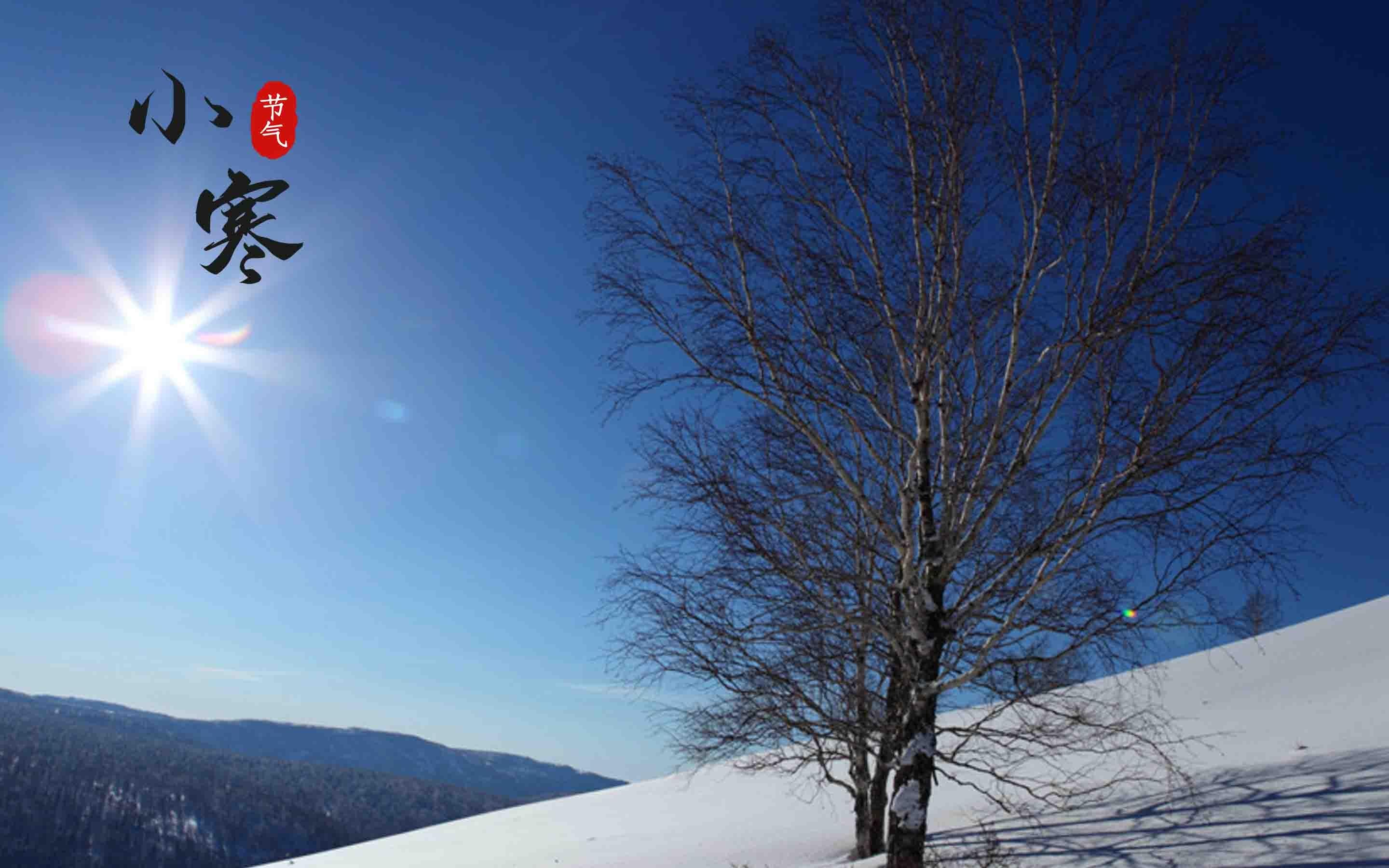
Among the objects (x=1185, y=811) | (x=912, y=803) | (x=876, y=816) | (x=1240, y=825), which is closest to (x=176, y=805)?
(x=876, y=816)

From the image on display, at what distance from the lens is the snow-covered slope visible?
6789 millimetres

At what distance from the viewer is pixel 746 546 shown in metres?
5.84

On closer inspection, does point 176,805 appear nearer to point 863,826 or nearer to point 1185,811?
point 863,826

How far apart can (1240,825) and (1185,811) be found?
139 cm

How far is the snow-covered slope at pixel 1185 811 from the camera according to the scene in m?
6.79

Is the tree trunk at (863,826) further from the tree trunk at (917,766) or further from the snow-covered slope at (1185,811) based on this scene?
the tree trunk at (917,766)

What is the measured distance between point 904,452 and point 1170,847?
13.1 ft

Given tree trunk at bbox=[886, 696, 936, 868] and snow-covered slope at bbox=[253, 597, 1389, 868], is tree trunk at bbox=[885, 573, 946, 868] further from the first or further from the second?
snow-covered slope at bbox=[253, 597, 1389, 868]

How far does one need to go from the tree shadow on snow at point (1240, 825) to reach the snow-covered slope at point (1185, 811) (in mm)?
23

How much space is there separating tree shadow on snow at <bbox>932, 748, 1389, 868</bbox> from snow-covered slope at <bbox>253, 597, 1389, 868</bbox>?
2 centimetres

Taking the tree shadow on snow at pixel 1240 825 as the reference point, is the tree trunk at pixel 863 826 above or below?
below

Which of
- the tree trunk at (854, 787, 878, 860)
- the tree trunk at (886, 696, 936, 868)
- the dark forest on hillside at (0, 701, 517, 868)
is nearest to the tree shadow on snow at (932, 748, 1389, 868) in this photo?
the tree trunk at (854, 787, 878, 860)

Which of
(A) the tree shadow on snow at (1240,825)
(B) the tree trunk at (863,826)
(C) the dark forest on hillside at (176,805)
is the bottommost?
(C) the dark forest on hillside at (176,805)

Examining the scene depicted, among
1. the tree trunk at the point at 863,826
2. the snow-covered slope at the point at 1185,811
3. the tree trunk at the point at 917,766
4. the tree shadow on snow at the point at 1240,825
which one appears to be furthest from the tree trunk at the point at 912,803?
the tree trunk at the point at 863,826
